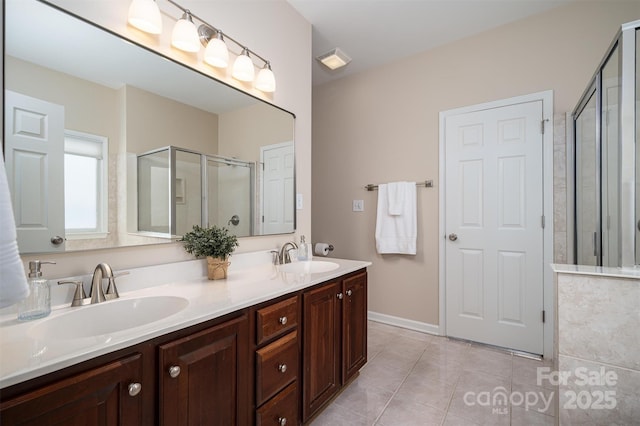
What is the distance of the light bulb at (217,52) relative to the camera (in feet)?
4.89

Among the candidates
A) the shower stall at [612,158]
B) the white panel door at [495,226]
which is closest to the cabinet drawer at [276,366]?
the shower stall at [612,158]

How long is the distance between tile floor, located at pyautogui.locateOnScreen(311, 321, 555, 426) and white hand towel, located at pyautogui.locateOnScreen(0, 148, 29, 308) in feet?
4.84

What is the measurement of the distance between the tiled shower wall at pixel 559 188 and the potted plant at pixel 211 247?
236 cm

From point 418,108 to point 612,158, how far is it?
1.65m

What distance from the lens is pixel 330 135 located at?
3348 mm

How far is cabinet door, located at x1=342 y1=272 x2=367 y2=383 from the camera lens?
1.66 meters

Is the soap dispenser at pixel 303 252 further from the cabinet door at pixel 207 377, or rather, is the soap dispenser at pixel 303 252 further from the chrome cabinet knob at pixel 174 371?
the chrome cabinet knob at pixel 174 371

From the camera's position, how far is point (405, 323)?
2.80 m

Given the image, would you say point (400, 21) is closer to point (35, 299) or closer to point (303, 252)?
point (303, 252)

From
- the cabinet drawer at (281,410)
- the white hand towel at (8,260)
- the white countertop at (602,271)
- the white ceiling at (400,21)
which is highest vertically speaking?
the white ceiling at (400,21)

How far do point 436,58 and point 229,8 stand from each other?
1943 mm

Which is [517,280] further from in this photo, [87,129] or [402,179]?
[87,129]

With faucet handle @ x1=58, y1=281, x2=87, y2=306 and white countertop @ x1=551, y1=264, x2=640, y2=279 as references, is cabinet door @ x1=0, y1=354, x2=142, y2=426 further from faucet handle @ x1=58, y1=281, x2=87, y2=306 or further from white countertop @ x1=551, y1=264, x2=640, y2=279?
white countertop @ x1=551, y1=264, x2=640, y2=279

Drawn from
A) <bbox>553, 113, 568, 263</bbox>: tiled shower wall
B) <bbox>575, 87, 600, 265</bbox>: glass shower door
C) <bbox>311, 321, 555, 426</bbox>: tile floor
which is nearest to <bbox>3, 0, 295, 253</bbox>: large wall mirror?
<bbox>311, 321, 555, 426</bbox>: tile floor
